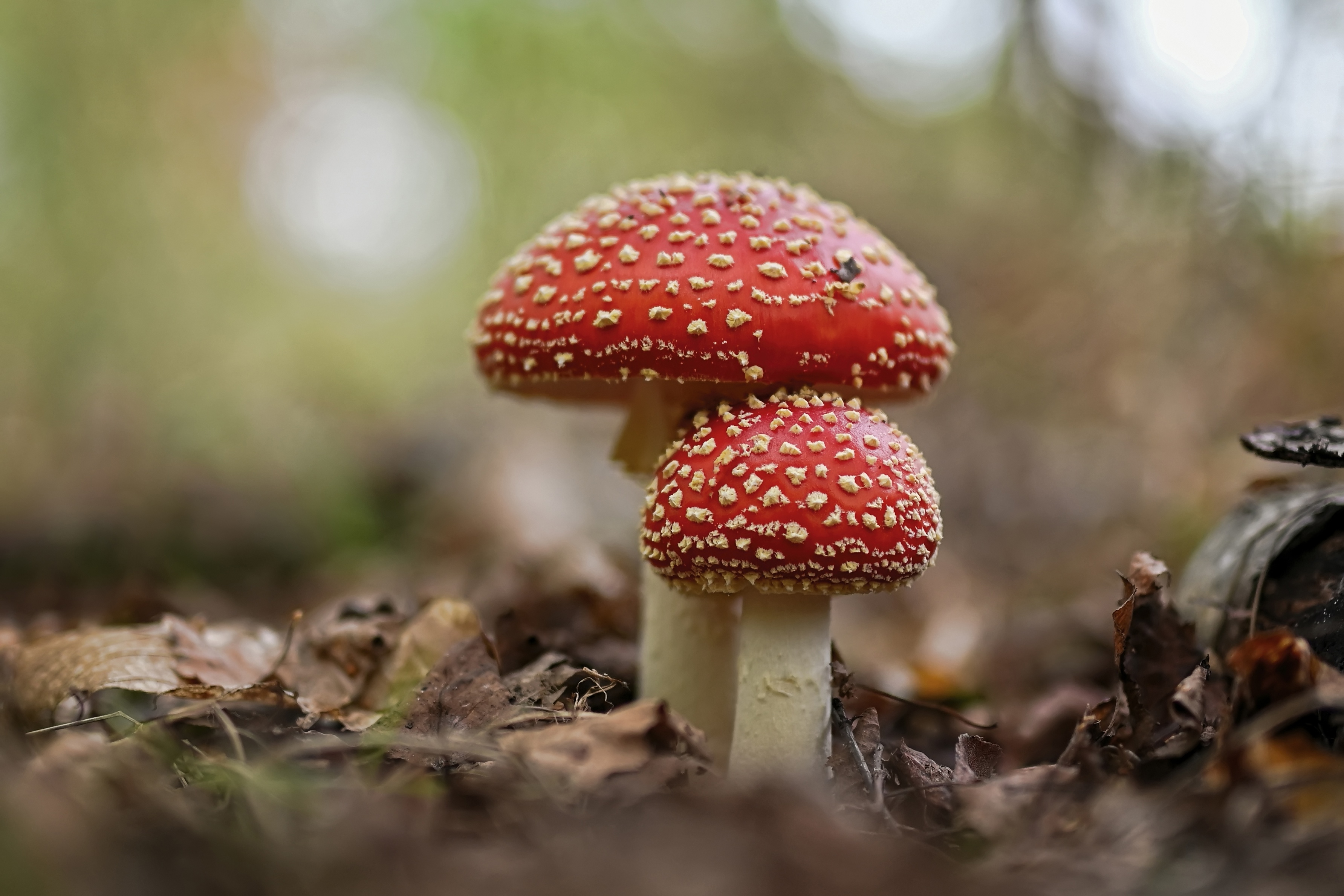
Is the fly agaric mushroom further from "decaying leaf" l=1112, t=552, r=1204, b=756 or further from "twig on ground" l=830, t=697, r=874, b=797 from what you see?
"decaying leaf" l=1112, t=552, r=1204, b=756

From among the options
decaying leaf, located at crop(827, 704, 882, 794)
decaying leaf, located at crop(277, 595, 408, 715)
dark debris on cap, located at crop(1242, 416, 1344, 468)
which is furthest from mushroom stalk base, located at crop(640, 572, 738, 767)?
dark debris on cap, located at crop(1242, 416, 1344, 468)

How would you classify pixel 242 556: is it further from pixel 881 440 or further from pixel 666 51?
pixel 666 51

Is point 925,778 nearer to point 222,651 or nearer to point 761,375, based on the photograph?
point 761,375

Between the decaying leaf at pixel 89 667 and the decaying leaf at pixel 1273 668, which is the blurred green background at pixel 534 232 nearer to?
the decaying leaf at pixel 89 667

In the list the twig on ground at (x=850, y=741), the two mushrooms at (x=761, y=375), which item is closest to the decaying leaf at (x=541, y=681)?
the two mushrooms at (x=761, y=375)

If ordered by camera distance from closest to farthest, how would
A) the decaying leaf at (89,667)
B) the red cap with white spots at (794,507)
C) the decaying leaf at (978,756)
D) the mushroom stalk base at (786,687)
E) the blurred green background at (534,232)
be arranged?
the red cap with white spots at (794,507) < the decaying leaf at (978,756) < the mushroom stalk base at (786,687) < the decaying leaf at (89,667) < the blurred green background at (534,232)
